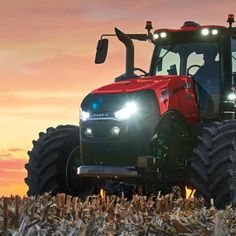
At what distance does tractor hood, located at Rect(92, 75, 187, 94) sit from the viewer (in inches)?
433

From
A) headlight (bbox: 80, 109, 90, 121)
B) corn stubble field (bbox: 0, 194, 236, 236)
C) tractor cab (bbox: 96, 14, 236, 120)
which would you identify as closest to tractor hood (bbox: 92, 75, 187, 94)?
tractor cab (bbox: 96, 14, 236, 120)

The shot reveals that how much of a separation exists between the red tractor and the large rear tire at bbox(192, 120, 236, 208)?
0.6 inches

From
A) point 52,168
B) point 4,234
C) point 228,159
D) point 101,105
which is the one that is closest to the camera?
point 4,234

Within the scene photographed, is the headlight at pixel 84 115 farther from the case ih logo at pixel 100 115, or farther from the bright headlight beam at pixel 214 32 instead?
the bright headlight beam at pixel 214 32

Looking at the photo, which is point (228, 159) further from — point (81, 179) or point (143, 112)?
point (81, 179)

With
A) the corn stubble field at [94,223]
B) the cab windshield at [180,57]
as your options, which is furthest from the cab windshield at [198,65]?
the corn stubble field at [94,223]

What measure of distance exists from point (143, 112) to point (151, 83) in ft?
1.92

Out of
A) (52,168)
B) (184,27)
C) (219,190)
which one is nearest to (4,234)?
(219,190)

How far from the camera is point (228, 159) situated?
1013 centimetres

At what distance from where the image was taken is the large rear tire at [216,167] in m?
10.1

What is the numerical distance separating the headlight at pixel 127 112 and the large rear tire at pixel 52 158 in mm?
1664

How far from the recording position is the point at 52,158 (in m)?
12.1

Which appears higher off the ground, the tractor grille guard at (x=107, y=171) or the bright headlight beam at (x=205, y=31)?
the bright headlight beam at (x=205, y=31)

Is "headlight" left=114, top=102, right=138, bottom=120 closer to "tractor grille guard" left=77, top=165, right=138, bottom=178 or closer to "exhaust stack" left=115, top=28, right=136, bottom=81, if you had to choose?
"tractor grille guard" left=77, top=165, right=138, bottom=178
